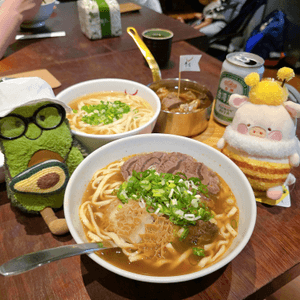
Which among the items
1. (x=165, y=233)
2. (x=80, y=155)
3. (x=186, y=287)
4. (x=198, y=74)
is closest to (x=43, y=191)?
(x=80, y=155)

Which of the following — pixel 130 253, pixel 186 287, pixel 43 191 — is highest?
pixel 43 191

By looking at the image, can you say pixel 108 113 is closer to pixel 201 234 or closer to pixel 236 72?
pixel 236 72

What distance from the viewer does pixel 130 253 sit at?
3.53 feet

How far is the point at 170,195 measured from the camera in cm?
119

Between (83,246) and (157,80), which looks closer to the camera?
(83,246)

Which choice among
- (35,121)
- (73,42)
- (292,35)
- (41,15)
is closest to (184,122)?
(35,121)

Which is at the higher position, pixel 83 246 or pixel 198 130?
pixel 83 246

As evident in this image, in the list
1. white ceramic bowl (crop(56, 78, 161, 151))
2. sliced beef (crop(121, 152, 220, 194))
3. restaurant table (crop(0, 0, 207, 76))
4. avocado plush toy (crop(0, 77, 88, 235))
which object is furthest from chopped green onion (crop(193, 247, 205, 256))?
restaurant table (crop(0, 0, 207, 76))

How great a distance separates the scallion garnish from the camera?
1.15m

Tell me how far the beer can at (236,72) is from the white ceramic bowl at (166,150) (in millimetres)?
614

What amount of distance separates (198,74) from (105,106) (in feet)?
4.38

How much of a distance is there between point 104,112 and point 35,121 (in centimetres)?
79

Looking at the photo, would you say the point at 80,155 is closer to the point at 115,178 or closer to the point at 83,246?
the point at 115,178

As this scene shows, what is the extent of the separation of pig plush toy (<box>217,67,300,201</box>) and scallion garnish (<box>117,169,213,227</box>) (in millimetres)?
310
